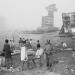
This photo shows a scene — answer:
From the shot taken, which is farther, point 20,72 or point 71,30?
point 71,30

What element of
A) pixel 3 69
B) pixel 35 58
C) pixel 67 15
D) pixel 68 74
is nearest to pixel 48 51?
pixel 35 58

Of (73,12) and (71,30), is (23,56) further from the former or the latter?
(73,12)

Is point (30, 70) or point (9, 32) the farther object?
point (9, 32)

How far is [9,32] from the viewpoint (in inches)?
1275

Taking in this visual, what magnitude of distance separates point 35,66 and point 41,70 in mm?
972

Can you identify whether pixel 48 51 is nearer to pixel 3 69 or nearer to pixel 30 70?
pixel 30 70

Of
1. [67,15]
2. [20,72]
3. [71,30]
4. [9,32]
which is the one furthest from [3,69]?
[67,15]

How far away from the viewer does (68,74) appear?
10117 mm

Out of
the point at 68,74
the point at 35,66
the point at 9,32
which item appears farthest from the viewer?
the point at 9,32

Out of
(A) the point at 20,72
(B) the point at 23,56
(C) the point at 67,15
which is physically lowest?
(A) the point at 20,72

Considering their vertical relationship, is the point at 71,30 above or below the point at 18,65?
above

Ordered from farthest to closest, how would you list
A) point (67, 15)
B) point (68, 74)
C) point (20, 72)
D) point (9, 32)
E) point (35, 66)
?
point (67, 15)
point (9, 32)
point (35, 66)
point (20, 72)
point (68, 74)

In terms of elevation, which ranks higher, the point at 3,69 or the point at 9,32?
the point at 9,32

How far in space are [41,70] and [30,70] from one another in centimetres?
78
